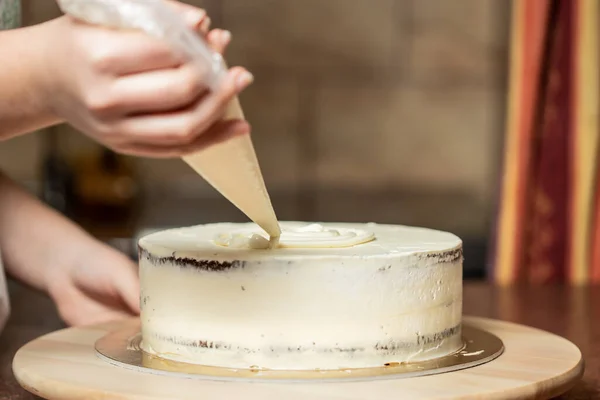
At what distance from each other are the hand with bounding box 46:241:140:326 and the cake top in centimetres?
11

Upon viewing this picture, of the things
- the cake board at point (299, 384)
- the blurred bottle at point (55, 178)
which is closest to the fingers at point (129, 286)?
the cake board at point (299, 384)

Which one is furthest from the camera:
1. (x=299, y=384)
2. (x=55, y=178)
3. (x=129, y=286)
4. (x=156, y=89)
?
(x=55, y=178)

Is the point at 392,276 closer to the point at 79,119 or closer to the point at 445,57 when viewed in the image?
the point at 79,119

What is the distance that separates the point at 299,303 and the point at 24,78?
36 centimetres

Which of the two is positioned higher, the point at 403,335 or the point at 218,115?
the point at 218,115

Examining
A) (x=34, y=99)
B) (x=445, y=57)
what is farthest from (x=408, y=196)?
(x=34, y=99)

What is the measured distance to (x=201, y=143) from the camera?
66 cm

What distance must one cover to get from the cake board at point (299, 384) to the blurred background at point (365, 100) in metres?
2.33

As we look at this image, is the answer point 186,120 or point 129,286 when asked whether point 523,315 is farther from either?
point 186,120

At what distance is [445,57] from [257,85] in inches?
27.1

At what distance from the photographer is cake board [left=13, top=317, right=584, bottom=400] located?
0.76 metres

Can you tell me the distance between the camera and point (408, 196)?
10.5 feet

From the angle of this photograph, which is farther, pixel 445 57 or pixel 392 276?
pixel 445 57

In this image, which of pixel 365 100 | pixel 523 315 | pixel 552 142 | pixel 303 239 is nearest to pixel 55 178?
pixel 365 100
